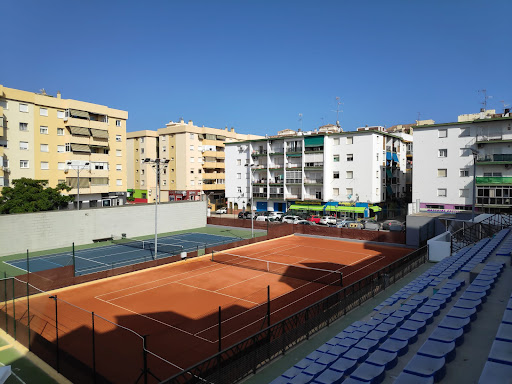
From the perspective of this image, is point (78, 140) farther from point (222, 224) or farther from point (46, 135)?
point (222, 224)

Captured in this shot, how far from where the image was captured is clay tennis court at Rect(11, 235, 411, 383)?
43.2 ft

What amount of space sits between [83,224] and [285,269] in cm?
2062

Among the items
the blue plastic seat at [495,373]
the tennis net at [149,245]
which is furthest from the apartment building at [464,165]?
the blue plastic seat at [495,373]

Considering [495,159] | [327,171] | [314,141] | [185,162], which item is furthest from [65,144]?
[495,159]

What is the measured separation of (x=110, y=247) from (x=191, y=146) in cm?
3946

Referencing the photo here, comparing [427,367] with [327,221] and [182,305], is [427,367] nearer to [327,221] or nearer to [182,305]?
[182,305]

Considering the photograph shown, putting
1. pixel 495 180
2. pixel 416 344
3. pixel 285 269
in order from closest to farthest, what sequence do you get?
pixel 416 344 < pixel 285 269 < pixel 495 180

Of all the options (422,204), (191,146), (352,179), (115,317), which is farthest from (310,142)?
(115,317)

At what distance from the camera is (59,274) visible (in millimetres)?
21344

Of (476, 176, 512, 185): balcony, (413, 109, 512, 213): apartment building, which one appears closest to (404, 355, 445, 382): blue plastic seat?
(413, 109, 512, 213): apartment building

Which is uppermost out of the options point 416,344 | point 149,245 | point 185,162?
point 185,162

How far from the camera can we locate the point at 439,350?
5836 millimetres

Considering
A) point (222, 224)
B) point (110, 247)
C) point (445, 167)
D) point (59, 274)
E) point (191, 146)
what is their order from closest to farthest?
1. point (59, 274)
2. point (110, 247)
3. point (445, 167)
4. point (222, 224)
5. point (191, 146)

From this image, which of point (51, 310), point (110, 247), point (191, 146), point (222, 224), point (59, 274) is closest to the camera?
point (51, 310)
